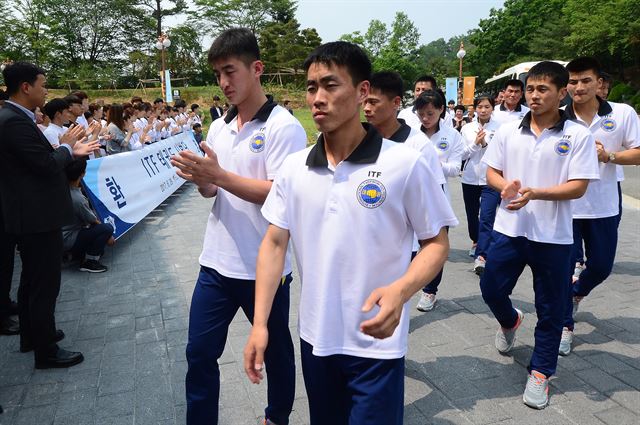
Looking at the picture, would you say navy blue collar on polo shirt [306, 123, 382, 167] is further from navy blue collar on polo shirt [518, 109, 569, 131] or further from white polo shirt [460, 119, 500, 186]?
white polo shirt [460, 119, 500, 186]

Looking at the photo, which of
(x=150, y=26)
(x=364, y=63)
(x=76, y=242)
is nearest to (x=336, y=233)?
(x=364, y=63)

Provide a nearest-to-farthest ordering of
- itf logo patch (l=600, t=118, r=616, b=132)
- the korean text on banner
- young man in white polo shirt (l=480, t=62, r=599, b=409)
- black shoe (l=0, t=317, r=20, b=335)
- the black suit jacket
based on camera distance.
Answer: young man in white polo shirt (l=480, t=62, r=599, b=409)
the black suit jacket
itf logo patch (l=600, t=118, r=616, b=132)
black shoe (l=0, t=317, r=20, b=335)
the korean text on banner

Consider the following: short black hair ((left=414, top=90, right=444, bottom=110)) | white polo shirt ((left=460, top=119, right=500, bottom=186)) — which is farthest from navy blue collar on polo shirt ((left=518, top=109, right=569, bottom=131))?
white polo shirt ((left=460, top=119, right=500, bottom=186))

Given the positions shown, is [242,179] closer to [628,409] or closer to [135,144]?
[628,409]

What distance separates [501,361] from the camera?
3613mm

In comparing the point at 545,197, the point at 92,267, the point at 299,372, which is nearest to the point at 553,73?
the point at 545,197

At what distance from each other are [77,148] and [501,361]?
143 inches

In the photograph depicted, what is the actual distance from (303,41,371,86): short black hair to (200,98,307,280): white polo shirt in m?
0.66

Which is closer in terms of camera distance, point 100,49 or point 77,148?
point 77,148

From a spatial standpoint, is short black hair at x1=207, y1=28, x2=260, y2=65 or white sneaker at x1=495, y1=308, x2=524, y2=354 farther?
white sneaker at x1=495, y1=308, x2=524, y2=354

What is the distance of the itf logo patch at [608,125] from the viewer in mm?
4008

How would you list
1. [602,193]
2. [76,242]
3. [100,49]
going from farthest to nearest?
[100,49], [76,242], [602,193]

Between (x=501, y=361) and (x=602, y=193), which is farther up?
(x=602, y=193)

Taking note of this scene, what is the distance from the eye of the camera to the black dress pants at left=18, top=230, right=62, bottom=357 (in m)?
3.50
